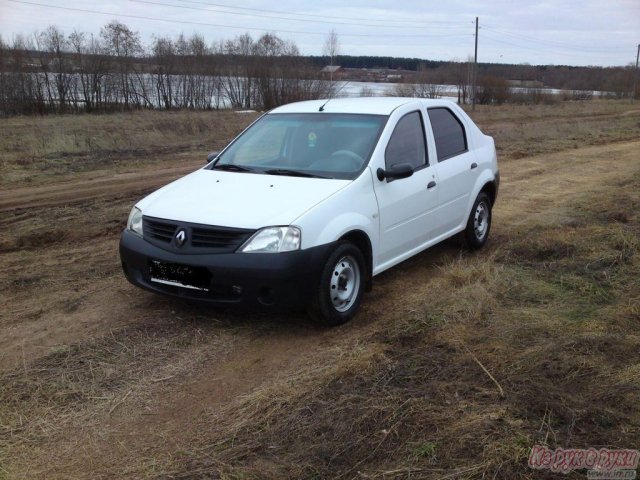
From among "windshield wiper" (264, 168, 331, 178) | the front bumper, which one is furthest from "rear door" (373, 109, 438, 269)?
the front bumper

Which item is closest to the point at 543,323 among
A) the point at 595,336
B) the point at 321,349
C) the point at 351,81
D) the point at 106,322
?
the point at 595,336

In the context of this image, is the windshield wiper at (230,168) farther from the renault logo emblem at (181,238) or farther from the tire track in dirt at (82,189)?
the tire track in dirt at (82,189)

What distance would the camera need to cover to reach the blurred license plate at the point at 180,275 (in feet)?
14.5

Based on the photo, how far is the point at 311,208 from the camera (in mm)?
4484

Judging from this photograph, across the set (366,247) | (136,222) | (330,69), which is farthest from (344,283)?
(330,69)

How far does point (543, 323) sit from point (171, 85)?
145 feet

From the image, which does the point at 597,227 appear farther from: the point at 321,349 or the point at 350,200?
the point at 321,349

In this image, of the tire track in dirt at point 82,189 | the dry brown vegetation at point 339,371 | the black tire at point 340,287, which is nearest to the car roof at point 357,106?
the black tire at point 340,287

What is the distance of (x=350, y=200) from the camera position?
15.7 feet

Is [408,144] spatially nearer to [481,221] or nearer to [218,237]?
[481,221]

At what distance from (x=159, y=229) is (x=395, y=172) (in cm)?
201

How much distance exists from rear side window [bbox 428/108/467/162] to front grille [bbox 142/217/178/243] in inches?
113

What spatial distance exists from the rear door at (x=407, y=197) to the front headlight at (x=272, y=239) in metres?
1.05

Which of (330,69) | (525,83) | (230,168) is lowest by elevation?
(230,168)
